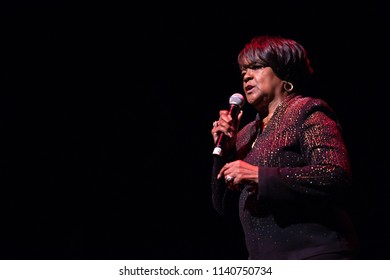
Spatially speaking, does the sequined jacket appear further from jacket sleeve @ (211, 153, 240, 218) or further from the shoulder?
jacket sleeve @ (211, 153, 240, 218)

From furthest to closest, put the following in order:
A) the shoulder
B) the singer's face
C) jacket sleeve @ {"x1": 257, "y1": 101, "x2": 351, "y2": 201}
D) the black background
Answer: the black background → the singer's face → the shoulder → jacket sleeve @ {"x1": 257, "y1": 101, "x2": 351, "y2": 201}

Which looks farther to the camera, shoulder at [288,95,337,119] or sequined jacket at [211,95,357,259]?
shoulder at [288,95,337,119]

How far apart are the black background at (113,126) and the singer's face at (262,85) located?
1.17m

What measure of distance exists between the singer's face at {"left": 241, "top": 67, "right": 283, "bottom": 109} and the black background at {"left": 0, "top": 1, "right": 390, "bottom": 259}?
1.17 m

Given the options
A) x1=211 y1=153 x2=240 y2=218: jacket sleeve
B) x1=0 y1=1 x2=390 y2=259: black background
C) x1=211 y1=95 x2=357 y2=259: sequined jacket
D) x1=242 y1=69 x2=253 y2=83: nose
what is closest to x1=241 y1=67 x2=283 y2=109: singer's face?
x1=242 y1=69 x2=253 y2=83: nose

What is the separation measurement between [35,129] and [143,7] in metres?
0.90

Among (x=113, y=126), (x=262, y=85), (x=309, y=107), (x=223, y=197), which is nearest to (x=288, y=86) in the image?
(x=262, y=85)

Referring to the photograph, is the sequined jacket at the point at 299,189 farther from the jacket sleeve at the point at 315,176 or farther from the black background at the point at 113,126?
the black background at the point at 113,126

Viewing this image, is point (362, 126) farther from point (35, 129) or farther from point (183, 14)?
point (35, 129)

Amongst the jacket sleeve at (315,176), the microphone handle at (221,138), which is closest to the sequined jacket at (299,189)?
the jacket sleeve at (315,176)

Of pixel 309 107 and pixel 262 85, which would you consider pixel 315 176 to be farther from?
pixel 262 85

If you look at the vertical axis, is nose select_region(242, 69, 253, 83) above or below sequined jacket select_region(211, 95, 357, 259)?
above

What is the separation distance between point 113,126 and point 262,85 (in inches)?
56.0

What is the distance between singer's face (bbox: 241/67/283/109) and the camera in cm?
199
